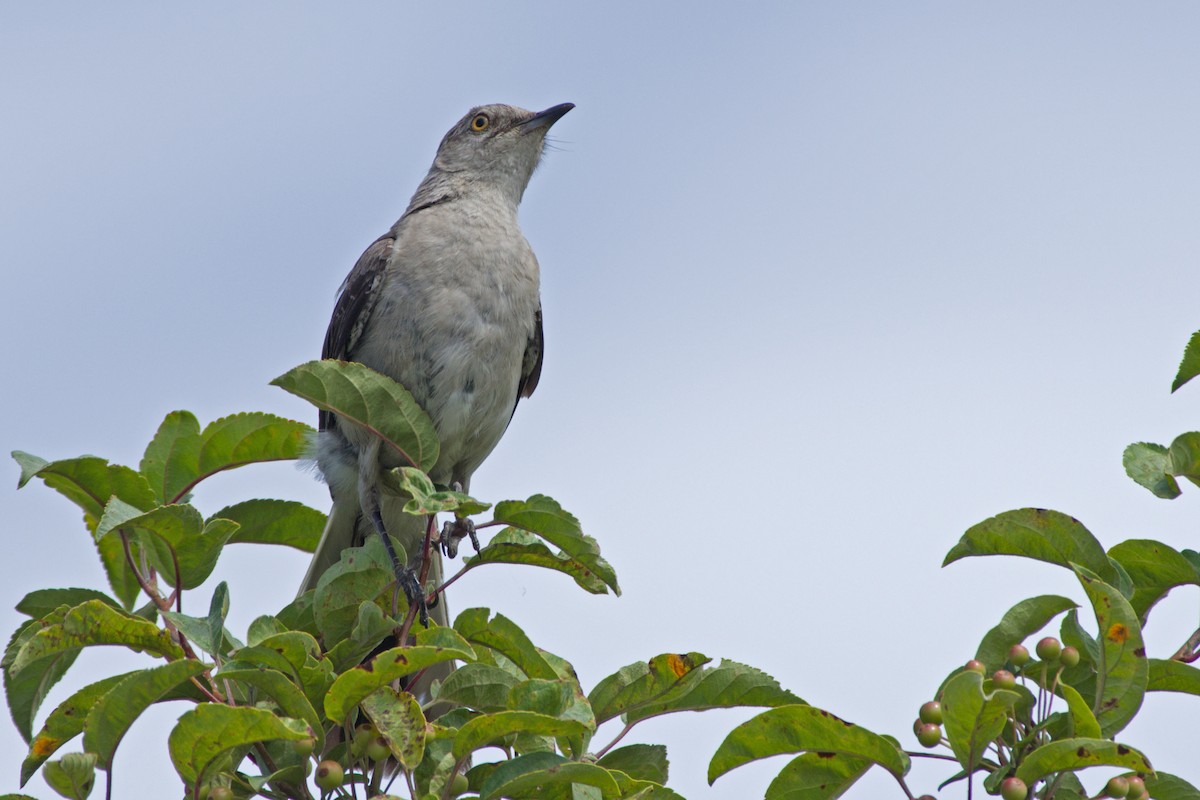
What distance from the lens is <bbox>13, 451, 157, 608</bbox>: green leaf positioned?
371 centimetres

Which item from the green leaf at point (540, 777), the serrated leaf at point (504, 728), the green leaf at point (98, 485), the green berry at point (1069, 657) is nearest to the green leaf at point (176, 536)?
the green leaf at point (98, 485)

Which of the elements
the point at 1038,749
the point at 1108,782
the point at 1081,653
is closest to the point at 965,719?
the point at 1038,749

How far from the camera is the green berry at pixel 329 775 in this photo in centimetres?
324

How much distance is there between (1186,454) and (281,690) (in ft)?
8.27

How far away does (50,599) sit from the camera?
13.2 ft

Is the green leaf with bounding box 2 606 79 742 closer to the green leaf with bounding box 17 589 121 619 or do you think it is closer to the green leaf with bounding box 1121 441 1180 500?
the green leaf with bounding box 17 589 121 619

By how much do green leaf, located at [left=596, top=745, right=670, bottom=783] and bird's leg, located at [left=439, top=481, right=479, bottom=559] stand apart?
1.43 metres

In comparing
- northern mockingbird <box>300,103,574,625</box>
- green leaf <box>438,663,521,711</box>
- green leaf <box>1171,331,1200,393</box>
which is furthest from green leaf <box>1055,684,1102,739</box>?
northern mockingbird <box>300,103,574,625</box>

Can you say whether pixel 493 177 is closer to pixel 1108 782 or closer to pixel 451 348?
pixel 451 348

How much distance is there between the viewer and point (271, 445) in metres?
4.16

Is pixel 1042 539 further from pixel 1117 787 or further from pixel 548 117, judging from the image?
pixel 548 117

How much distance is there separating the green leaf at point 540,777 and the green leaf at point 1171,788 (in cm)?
142

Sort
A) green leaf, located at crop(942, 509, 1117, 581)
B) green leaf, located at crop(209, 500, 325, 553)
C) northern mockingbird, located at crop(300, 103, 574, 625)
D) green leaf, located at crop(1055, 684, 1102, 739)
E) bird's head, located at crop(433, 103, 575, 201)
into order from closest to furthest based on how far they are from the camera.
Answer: green leaf, located at crop(1055, 684, 1102, 739)
green leaf, located at crop(942, 509, 1117, 581)
green leaf, located at crop(209, 500, 325, 553)
northern mockingbird, located at crop(300, 103, 574, 625)
bird's head, located at crop(433, 103, 575, 201)

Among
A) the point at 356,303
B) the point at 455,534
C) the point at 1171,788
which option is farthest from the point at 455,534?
the point at 1171,788
